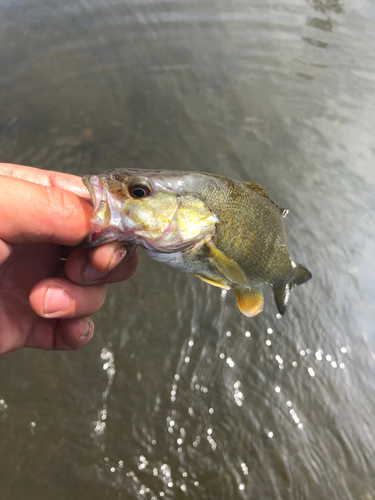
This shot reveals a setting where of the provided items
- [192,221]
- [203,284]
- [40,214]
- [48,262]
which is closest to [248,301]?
[192,221]

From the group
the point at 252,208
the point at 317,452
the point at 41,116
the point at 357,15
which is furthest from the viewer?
the point at 357,15

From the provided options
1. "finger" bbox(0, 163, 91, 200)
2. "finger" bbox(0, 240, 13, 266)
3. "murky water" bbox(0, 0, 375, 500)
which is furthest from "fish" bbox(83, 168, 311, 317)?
"murky water" bbox(0, 0, 375, 500)

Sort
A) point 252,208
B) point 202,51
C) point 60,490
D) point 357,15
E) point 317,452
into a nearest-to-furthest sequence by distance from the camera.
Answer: point 252,208
point 60,490
point 317,452
point 202,51
point 357,15

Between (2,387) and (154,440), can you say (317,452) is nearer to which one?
(154,440)

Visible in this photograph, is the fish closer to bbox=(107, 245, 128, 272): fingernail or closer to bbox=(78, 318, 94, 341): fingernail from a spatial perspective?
bbox=(107, 245, 128, 272): fingernail

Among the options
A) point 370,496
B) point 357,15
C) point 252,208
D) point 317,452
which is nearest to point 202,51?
point 357,15

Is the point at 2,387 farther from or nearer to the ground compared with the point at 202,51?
nearer to the ground

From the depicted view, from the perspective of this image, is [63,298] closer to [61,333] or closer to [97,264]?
[97,264]

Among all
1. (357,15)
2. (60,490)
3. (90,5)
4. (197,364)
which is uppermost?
(357,15)
